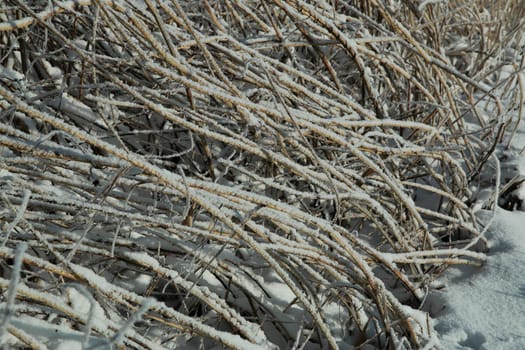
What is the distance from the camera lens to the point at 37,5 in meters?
1.33

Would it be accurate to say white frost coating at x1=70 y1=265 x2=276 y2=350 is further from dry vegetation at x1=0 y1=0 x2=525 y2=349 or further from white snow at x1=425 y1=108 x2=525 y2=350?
white snow at x1=425 y1=108 x2=525 y2=350

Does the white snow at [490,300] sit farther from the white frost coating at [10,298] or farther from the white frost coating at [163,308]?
the white frost coating at [10,298]

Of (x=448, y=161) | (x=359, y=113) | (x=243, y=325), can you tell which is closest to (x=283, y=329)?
(x=243, y=325)

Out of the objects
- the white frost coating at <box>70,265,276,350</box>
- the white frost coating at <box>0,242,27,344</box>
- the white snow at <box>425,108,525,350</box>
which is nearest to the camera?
the white frost coating at <box>0,242,27,344</box>

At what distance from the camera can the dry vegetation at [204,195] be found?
96 centimetres

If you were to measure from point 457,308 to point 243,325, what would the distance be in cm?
54

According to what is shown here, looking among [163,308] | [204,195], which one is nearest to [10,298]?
[163,308]

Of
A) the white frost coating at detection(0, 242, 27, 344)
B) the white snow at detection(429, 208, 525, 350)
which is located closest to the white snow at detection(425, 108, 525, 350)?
the white snow at detection(429, 208, 525, 350)

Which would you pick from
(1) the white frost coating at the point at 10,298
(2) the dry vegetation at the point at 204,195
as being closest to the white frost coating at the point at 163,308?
(2) the dry vegetation at the point at 204,195

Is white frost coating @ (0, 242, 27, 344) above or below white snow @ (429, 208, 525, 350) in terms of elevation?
above

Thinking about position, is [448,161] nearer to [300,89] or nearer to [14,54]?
[300,89]

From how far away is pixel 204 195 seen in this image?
1017 millimetres

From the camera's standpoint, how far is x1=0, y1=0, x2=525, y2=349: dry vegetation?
962 millimetres

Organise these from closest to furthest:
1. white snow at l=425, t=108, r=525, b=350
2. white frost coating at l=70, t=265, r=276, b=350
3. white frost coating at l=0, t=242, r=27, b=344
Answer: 1. white frost coating at l=0, t=242, r=27, b=344
2. white frost coating at l=70, t=265, r=276, b=350
3. white snow at l=425, t=108, r=525, b=350
